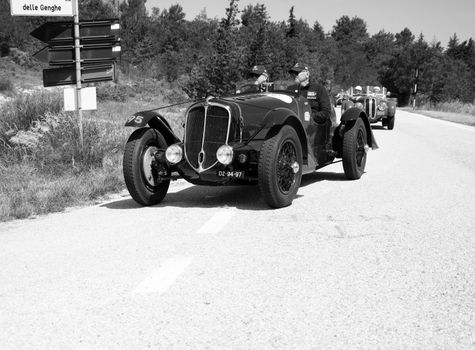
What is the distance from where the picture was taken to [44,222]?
22.1ft

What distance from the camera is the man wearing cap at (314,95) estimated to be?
29.5 feet

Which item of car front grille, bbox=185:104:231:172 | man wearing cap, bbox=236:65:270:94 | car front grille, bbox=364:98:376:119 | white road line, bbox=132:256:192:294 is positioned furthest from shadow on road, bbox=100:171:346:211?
car front grille, bbox=364:98:376:119

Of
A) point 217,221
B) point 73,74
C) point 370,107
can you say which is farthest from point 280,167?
point 370,107

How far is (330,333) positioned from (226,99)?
4798 millimetres

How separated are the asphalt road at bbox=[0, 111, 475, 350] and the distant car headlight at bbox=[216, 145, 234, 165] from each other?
0.56 metres

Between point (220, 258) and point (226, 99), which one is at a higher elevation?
point (226, 99)

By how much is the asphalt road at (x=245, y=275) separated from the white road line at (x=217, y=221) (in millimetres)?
14

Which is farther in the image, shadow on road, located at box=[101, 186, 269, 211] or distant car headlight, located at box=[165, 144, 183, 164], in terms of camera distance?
shadow on road, located at box=[101, 186, 269, 211]

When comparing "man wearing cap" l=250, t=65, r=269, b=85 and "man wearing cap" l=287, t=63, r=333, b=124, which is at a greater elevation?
"man wearing cap" l=250, t=65, r=269, b=85

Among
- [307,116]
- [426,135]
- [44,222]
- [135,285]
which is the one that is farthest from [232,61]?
[135,285]

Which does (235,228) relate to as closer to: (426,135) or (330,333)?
(330,333)

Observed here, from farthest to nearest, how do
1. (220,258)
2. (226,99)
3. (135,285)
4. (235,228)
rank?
(226,99) < (235,228) < (220,258) < (135,285)

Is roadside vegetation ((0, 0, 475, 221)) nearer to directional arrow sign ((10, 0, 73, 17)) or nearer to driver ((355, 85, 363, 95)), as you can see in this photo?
directional arrow sign ((10, 0, 73, 17))

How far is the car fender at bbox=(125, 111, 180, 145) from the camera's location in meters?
7.53
